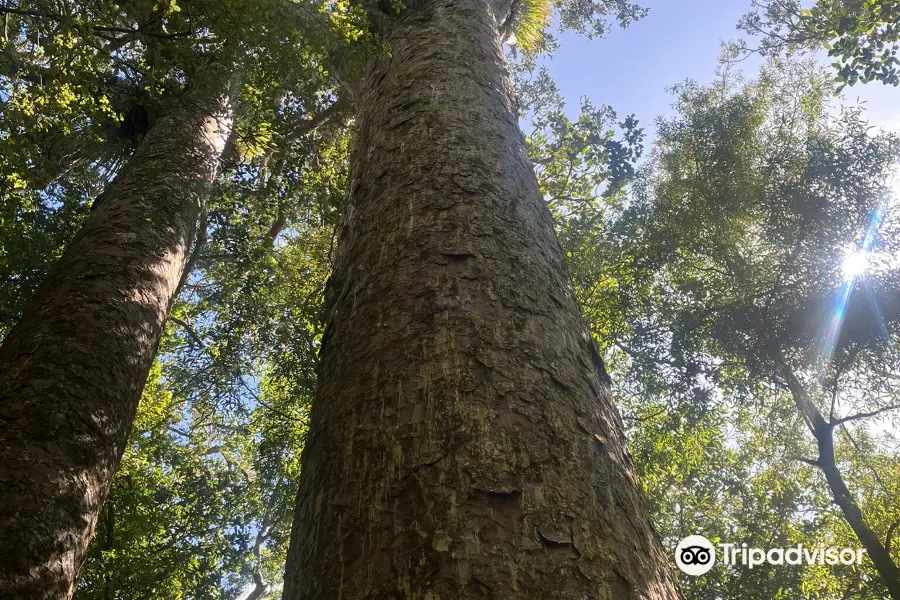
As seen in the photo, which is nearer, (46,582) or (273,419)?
(46,582)

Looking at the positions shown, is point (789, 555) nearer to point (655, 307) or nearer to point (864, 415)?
point (864, 415)

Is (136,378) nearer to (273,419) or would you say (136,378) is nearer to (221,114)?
(221,114)

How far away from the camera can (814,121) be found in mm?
10547

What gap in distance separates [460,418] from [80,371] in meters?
2.78

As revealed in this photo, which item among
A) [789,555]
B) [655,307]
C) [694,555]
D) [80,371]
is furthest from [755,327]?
[80,371]

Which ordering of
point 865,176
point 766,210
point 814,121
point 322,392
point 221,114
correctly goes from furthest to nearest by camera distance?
1. point 814,121
2. point 766,210
3. point 865,176
4. point 221,114
5. point 322,392

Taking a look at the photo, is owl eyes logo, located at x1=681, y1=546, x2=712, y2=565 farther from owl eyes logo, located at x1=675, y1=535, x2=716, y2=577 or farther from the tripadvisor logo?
the tripadvisor logo

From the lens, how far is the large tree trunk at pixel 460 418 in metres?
0.87

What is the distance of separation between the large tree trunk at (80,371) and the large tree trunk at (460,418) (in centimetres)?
184

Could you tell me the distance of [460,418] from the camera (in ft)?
3.46

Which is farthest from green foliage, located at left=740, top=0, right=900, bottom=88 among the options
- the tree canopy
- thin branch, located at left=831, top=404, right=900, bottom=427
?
thin branch, located at left=831, top=404, right=900, bottom=427

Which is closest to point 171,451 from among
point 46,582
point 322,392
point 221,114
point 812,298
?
point 221,114

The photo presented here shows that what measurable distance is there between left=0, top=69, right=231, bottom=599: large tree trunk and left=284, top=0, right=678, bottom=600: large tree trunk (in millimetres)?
1839

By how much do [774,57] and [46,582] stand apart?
13674mm
